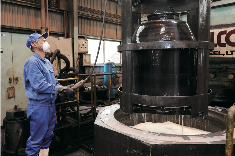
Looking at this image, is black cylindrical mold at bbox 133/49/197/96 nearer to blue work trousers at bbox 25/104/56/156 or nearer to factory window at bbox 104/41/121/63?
blue work trousers at bbox 25/104/56/156

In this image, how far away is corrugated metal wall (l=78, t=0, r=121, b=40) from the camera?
709 centimetres

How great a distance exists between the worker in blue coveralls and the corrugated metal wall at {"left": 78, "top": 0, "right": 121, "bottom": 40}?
4.43m

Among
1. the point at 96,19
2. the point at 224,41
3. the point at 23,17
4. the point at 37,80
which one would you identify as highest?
the point at 96,19

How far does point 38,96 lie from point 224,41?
9.88 feet

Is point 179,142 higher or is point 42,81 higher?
point 42,81

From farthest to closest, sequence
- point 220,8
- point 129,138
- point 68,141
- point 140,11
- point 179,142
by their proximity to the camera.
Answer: point 68,141, point 220,8, point 140,11, point 129,138, point 179,142

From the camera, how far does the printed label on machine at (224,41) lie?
2.82 meters

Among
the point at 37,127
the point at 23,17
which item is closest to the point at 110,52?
the point at 23,17

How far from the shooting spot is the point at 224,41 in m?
2.89

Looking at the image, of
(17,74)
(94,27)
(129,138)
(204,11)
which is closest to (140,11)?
(204,11)

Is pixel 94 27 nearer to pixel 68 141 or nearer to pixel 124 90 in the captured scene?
pixel 68 141

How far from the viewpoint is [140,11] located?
2225 mm

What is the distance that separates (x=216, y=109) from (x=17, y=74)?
526cm

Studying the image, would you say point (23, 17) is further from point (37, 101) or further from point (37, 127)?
point (37, 127)
